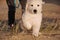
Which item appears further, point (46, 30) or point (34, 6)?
point (46, 30)

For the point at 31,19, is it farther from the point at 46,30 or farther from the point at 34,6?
the point at 46,30

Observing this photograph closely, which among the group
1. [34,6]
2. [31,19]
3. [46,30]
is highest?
[34,6]

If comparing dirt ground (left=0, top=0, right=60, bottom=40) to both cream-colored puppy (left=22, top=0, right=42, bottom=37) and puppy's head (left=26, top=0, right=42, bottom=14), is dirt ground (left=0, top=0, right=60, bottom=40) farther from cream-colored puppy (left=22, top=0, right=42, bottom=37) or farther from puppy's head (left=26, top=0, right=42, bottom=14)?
puppy's head (left=26, top=0, right=42, bottom=14)

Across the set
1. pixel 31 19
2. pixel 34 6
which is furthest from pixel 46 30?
pixel 34 6

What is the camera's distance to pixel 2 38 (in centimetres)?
285

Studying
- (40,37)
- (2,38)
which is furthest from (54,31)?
(2,38)

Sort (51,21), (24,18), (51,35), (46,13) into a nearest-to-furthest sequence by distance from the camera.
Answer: (24,18) → (51,35) → (51,21) → (46,13)

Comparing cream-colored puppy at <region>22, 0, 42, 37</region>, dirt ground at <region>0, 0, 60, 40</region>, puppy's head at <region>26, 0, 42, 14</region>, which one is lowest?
dirt ground at <region>0, 0, 60, 40</region>

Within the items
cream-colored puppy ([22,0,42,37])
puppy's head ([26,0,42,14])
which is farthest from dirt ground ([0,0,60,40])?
puppy's head ([26,0,42,14])

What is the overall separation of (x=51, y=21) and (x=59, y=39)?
2.41ft

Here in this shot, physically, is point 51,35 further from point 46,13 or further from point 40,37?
point 46,13

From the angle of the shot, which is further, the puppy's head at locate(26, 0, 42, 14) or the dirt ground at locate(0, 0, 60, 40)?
the dirt ground at locate(0, 0, 60, 40)

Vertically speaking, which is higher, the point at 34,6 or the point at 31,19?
the point at 34,6

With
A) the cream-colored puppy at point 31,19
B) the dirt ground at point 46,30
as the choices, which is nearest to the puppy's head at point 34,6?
the cream-colored puppy at point 31,19
